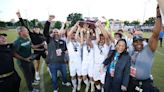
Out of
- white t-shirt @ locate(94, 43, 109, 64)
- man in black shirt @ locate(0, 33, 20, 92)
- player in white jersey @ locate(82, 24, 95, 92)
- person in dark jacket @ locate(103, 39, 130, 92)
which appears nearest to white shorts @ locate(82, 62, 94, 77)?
player in white jersey @ locate(82, 24, 95, 92)

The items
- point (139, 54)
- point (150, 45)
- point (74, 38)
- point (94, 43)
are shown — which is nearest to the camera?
point (150, 45)

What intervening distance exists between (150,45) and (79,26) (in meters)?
4.27

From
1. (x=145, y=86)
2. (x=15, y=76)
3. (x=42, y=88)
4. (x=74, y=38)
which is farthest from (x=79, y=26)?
(x=145, y=86)

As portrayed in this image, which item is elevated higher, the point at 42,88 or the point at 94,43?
the point at 94,43

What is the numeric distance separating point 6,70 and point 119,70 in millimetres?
2439

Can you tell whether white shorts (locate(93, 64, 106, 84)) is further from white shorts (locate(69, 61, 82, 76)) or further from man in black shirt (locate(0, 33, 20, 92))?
man in black shirt (locate(0, 33, 20, 92))

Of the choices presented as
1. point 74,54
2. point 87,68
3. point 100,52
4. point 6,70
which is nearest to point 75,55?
point 74,54

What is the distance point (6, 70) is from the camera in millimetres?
6082

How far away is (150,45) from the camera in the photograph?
532 cm

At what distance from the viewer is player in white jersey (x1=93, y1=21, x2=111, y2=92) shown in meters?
8.19

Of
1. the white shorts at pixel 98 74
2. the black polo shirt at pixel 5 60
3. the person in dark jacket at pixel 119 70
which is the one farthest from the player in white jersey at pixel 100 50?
the black polo shirt at pixel 5 60

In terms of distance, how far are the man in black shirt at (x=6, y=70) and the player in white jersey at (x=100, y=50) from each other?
8.99 feet

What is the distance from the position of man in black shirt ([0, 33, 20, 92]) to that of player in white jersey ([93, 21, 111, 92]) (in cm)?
274

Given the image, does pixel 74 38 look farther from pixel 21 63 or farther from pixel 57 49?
pixel 21 63
